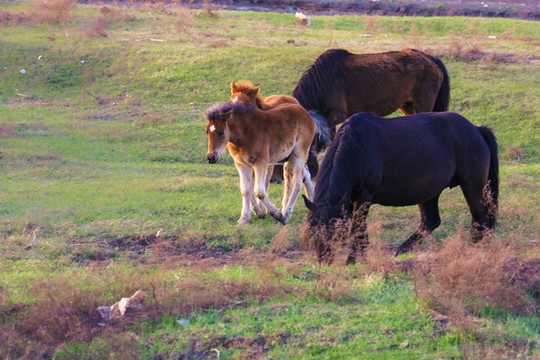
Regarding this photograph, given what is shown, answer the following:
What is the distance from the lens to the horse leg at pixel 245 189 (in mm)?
9117

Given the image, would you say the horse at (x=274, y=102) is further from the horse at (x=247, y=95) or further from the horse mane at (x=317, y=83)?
the horse mane at (x=317, y=83)

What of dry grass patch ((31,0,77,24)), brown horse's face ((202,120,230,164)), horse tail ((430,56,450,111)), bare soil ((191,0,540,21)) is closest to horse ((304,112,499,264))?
brown horse's face ((202,120,230,164))

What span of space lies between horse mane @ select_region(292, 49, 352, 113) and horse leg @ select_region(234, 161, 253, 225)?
2.79 m

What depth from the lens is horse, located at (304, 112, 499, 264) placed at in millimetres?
6930

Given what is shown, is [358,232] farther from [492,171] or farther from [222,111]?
[222,111]

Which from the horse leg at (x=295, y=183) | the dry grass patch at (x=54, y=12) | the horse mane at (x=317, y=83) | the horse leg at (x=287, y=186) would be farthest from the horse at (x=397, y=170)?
the dry grass patch at (x=54, y=12)

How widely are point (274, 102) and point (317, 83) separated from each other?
77.9 inches

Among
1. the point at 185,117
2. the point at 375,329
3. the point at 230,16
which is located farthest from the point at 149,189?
the point at 230,16

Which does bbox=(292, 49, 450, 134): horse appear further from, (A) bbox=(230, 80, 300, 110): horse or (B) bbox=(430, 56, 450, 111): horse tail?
(A) bbox=(230, 80, 300, 110): horse

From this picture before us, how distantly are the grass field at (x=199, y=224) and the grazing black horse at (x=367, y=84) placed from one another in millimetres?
1807

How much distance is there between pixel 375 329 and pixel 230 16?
22.0m

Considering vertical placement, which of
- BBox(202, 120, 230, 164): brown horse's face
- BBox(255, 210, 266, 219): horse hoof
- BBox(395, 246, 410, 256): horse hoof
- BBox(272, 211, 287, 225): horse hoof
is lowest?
BBox(255, 210, 266, 219): horse hoof

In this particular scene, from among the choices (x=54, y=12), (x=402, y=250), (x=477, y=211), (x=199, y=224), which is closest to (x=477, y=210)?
(x=477, y=211)

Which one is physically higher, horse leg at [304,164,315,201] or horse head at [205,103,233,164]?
horse head at [205,103,233,164]
